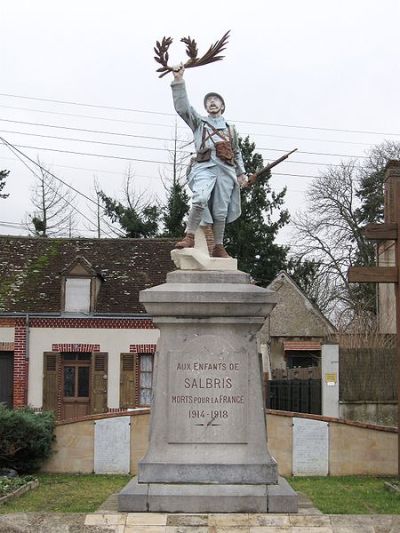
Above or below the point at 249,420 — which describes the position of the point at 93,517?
below

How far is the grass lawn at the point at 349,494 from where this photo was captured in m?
10.3

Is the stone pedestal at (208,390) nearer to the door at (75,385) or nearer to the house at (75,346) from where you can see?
the house at (75,346)

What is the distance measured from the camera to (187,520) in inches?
296

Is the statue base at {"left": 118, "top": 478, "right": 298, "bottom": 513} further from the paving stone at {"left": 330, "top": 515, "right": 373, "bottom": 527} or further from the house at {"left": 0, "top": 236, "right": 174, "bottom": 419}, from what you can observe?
the house at {"left": 0, "top": 236, "right": 174, "bottom": 419}

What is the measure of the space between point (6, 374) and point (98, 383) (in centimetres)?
A: 288

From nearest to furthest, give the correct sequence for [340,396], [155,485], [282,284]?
[155,485]
[340,396]
[282,284]

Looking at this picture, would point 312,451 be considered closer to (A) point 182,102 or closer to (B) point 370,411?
(B) point 370,411

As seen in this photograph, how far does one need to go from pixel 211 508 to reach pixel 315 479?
7.42 metres

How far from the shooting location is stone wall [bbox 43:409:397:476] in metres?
15.4

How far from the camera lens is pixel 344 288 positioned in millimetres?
37531

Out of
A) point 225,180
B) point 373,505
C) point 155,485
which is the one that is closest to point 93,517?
point 155,485

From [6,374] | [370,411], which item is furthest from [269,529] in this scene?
[6,374]

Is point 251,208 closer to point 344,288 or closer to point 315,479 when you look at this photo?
point 344,288

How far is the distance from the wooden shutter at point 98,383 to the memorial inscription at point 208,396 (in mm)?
17966
